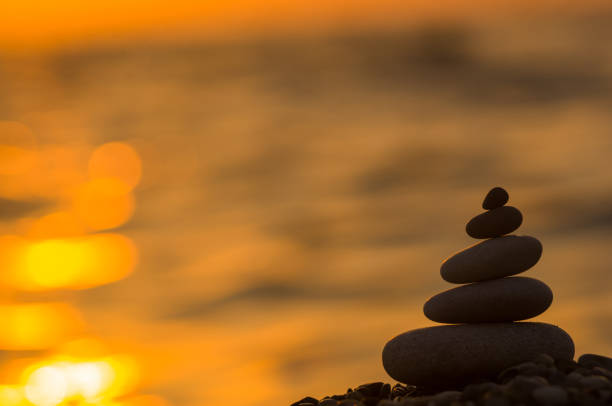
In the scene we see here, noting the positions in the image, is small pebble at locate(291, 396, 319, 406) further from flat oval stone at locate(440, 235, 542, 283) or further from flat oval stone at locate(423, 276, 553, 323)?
flat oval stone at locate(440, 235, 542, 283)

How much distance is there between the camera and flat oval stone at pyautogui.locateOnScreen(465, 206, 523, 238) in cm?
1201

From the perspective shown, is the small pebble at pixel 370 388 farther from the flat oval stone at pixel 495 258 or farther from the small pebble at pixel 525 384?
the small pebble at pixel 525 384

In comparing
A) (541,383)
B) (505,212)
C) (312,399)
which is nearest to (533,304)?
(505,212)

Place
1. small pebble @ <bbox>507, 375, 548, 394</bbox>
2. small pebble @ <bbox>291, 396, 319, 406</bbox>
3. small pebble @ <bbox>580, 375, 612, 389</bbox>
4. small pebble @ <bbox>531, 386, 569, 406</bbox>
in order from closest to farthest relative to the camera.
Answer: small pebble @ <bbox>531, 386, 569, 406</bbox> < small pebble @ <bbox>507, 375, 548, 394</bbox> < small pebble @ <bbox>580, 375, 612, 389</bbox> < small pebble @ <bbox>291, 396, 319, 406</bbox>

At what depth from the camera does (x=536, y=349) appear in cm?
1180

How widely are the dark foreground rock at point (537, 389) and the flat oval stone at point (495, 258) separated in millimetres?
1424

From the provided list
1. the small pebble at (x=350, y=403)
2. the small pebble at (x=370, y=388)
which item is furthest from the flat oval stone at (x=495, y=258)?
the small pebble at (x=350, y=403)

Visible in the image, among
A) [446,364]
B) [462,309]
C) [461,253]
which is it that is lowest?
[446,364]

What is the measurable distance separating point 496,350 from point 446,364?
0.77m

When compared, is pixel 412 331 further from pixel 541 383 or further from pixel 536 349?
pixel 541 383

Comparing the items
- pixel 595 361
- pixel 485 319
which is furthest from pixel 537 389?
pixel 595 361

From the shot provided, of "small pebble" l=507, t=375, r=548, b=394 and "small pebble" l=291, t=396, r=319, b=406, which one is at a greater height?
"small pebble" l=291, t=396, r=319, b=406

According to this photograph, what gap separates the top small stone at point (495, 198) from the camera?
12.0 m

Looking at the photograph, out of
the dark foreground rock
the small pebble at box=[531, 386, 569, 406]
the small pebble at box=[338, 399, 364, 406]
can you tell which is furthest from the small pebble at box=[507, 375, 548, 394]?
the small pebble at box=[338, 399, 364, 406]
